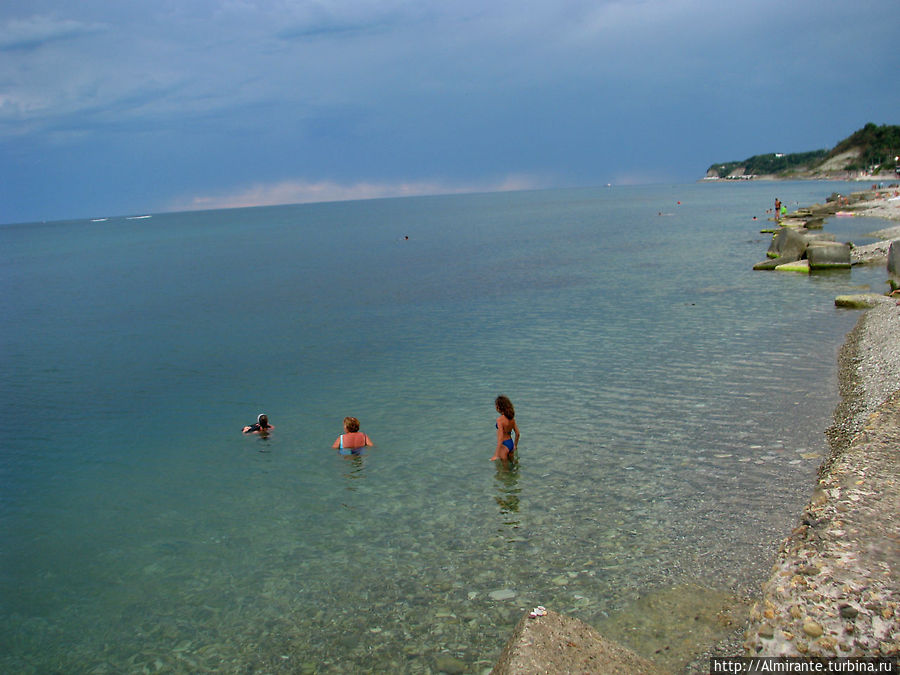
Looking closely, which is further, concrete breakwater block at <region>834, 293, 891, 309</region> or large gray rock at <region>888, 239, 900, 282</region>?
large gray rock at <region>888, 239, 900, 282</region>

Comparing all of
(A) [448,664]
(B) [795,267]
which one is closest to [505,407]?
(A) [448,664]

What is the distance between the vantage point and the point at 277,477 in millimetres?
13828

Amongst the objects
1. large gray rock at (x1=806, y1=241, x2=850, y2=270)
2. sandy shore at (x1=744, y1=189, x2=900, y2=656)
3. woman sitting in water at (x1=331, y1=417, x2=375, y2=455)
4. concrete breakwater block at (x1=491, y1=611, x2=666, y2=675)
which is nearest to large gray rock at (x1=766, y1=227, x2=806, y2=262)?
large gray rock at (x1=806, y1=241, x2=850, y2=270)

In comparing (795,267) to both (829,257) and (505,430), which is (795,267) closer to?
(829,257)

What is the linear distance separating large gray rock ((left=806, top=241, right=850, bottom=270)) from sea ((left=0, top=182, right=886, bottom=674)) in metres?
6.77

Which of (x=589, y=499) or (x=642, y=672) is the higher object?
(x=642, y=672)

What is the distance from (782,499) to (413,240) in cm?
7907

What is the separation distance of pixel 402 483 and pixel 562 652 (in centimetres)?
719

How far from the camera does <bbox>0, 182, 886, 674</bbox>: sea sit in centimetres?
885

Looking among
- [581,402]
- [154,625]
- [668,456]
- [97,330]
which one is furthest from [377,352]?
[97,330]

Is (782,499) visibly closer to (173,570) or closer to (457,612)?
(457,612)

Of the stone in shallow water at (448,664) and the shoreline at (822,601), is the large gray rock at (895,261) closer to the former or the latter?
the shoreline at (822,601)

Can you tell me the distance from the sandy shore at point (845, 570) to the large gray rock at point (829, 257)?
3184cm

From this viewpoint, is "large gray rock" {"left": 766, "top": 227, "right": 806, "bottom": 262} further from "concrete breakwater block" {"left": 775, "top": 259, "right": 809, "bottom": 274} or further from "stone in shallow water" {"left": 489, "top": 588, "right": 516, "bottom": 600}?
"stone in shallow water" {"left": 489, "top": 588, "right": 516, "bottom": 600}
